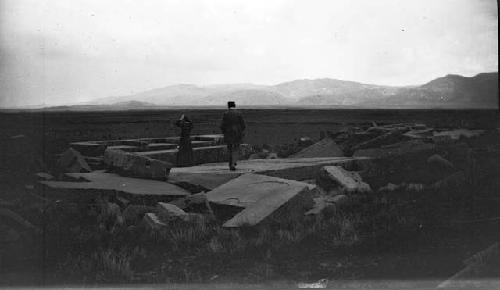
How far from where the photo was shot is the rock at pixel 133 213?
16.6ft

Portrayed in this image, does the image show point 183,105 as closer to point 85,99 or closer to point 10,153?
point 85,99

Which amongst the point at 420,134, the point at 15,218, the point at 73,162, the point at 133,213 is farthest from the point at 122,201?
the point at 420,134

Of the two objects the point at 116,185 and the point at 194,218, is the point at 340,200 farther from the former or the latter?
the point at 116,185

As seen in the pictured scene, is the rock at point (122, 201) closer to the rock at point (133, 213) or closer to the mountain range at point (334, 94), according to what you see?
the rock at point (133, 213)

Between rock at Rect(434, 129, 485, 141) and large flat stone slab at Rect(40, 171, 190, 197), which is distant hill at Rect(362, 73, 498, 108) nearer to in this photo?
rock at Rect(434, 129, 485, 141)

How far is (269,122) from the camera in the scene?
17.7 feet

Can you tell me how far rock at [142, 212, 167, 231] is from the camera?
5.02 metres

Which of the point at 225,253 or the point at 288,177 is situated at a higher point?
the point at 288,177

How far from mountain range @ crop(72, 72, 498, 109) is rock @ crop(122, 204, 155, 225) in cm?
105

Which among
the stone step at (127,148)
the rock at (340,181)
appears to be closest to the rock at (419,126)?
the rock at (340,181)

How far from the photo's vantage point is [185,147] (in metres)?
5.27

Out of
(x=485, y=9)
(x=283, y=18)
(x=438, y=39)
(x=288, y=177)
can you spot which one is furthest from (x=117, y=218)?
(x=485, y=9)

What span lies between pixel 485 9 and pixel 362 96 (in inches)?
60.6

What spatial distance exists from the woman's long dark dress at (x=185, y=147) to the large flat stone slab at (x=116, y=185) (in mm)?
270
